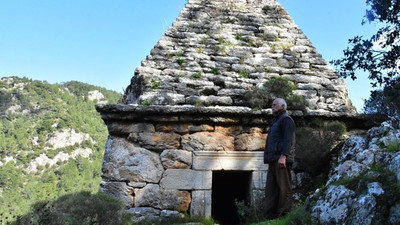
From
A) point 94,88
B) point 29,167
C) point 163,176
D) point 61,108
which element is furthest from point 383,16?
point 94,88

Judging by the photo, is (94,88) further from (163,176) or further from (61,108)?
(163,176)

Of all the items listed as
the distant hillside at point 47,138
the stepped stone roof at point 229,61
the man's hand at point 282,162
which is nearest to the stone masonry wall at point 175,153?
the stepped stone roof at point 229,61

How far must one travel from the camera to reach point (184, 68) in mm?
5879

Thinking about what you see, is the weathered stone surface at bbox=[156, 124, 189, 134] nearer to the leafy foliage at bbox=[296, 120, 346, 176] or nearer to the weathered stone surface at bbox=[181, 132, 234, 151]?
the weathered stone surface at bbox=[181, 132, 234, 151]

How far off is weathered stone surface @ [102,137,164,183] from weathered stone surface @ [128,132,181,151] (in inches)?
3.2

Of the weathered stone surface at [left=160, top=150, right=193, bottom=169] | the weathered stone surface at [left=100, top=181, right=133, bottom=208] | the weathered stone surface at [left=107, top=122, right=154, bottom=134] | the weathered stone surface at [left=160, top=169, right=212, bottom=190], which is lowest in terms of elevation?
the weathered stone surface at [left=100, top=181, right=133, bottom=208]

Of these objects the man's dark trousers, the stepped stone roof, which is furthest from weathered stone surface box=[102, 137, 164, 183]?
the man's dark trousers

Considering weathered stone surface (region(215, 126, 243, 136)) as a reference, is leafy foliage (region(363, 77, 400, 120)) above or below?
above

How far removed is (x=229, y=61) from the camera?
612 centimetres

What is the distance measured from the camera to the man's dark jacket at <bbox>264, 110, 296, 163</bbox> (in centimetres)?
424

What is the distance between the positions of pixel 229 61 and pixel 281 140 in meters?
2.20

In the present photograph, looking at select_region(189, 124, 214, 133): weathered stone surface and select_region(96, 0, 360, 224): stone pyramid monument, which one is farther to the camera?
select_region(189, 124, 214, 133): weathered stone surface

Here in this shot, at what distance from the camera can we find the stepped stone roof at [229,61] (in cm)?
553

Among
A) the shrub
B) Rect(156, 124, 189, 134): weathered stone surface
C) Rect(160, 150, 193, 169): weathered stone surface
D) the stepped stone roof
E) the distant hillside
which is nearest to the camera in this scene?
the shrub
